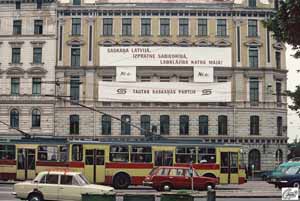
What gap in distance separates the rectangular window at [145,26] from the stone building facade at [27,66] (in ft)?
32.2

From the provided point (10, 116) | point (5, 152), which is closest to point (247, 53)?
point (10, 116)

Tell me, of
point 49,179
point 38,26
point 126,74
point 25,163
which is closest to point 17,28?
point 38,26

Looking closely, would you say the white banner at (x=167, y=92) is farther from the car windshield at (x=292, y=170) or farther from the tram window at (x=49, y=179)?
the tram window at (x=49, y=179)

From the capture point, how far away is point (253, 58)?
65.0 metres

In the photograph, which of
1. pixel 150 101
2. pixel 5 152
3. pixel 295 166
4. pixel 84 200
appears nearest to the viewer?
pixel 84 200

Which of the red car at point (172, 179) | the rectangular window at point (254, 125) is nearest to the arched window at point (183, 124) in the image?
the rectangular window at point (254, 125)

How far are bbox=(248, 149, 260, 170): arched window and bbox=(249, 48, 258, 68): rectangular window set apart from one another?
9.36m

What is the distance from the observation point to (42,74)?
212 feet

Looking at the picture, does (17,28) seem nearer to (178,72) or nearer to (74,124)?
(74,124)

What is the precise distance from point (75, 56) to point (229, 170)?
30.6 m

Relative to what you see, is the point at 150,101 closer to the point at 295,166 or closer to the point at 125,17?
the point at 125,17

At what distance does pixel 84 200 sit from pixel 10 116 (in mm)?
47014

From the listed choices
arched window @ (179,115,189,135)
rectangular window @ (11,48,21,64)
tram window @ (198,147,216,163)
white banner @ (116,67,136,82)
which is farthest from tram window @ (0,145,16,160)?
arched window @ (179,115,189,135)

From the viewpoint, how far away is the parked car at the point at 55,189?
24795mm
